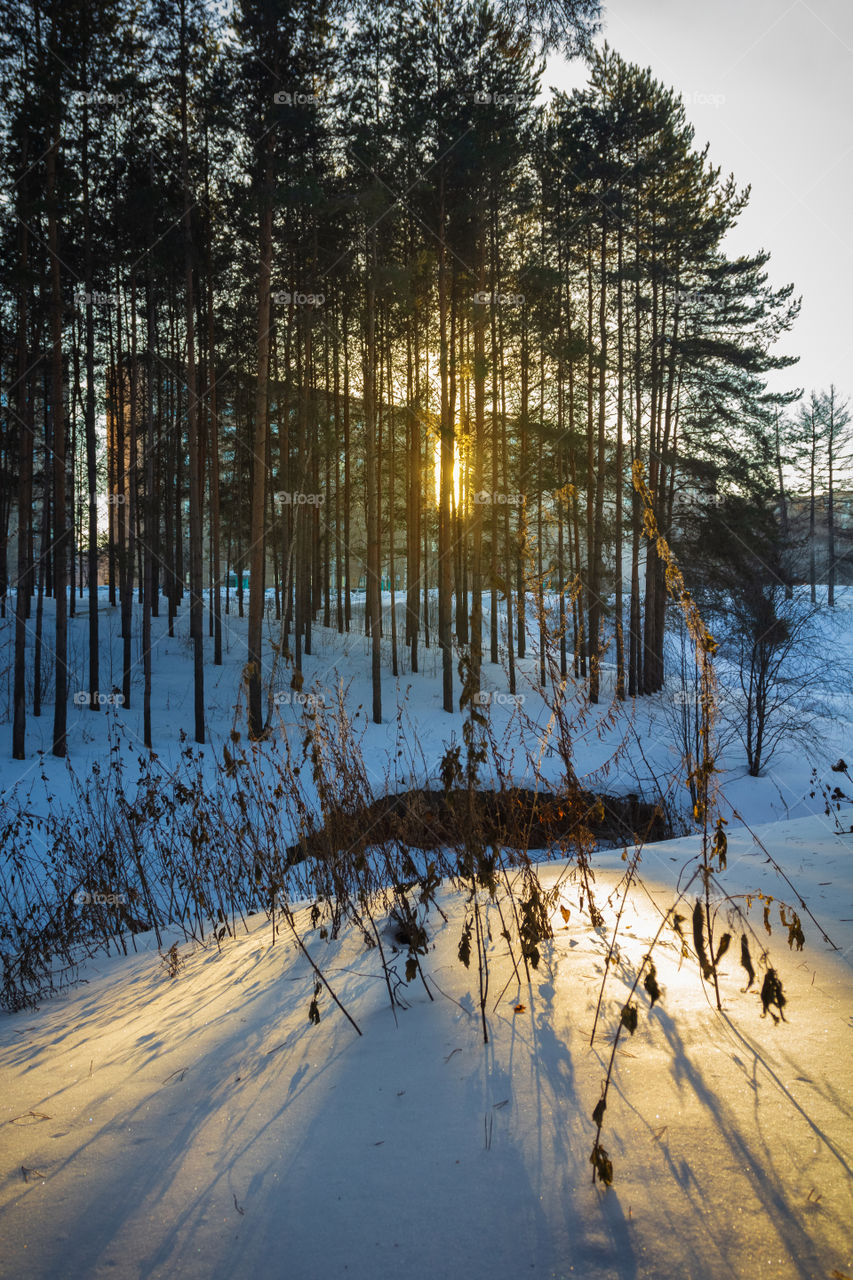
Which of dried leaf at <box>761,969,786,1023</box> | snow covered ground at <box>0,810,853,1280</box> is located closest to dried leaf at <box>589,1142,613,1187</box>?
snow covered ground at <box>0,810,853,1280</box>

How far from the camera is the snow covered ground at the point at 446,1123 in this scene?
1.54 meters

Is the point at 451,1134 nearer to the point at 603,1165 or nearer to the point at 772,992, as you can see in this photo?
the point at 603,1165

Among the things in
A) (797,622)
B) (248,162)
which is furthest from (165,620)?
(797,622)

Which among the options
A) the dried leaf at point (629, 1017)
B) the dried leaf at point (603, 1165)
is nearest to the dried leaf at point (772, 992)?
the dried leaf at point (629, 1017)

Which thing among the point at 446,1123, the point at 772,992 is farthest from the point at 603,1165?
the point at 772,992

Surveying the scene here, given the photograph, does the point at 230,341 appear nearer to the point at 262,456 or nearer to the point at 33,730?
the point at 262,456

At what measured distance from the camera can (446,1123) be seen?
1929mm

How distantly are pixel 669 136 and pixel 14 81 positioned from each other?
1443cm

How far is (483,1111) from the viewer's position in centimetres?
197

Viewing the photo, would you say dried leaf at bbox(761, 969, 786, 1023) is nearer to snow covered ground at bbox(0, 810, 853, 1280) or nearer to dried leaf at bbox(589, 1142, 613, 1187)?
snow covered ground at bbox(0, 810, 853, 1280)

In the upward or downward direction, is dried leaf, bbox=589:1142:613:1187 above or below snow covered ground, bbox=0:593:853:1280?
above

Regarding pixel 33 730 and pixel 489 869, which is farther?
pixel 33 730

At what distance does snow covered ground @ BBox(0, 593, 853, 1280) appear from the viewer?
1536 mm

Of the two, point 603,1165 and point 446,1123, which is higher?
point 603,1165
